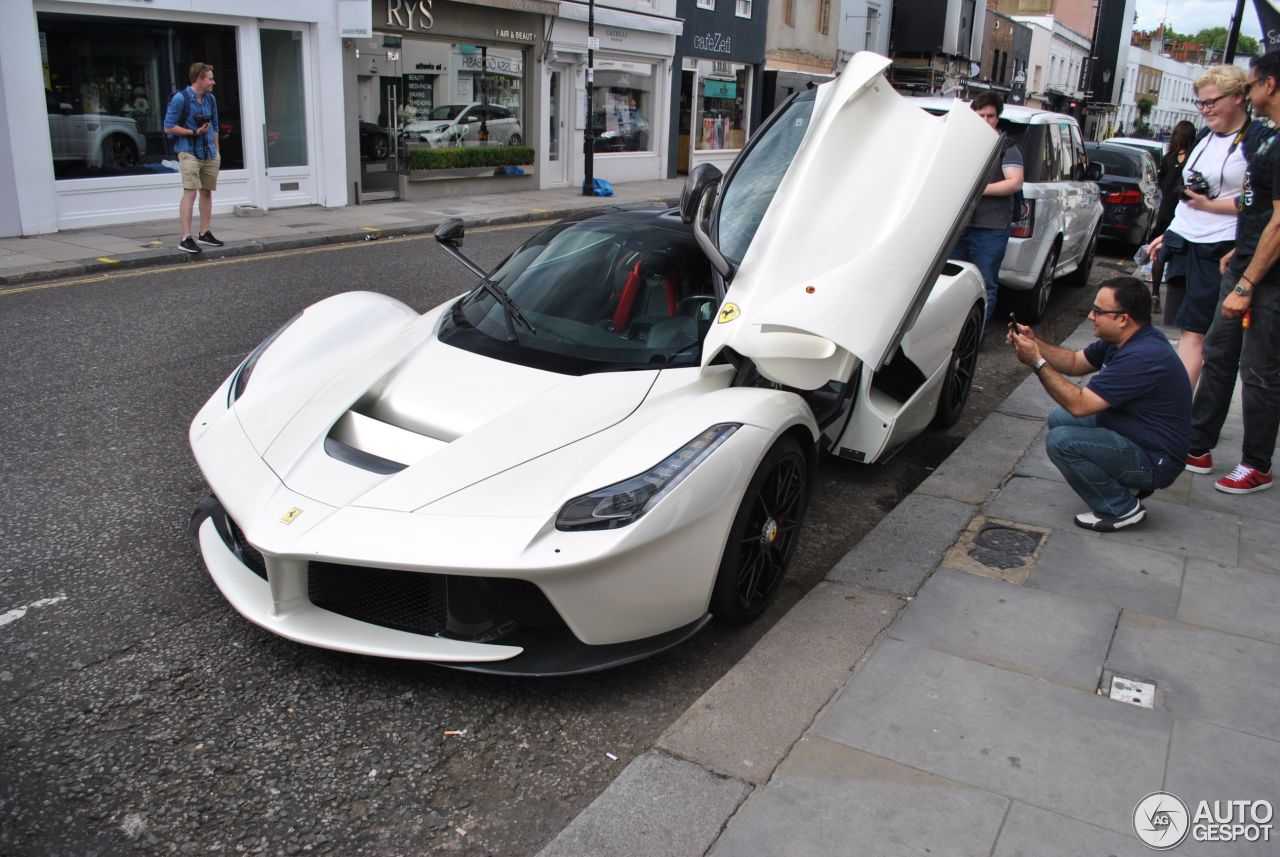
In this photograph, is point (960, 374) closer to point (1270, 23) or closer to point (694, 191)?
point (1270, 23)

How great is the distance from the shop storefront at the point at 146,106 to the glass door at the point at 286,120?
0.05ft

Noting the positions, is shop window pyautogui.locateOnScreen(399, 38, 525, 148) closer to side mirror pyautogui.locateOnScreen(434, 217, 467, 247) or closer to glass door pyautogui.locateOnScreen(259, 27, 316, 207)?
glass door pyautogui.locateOnScreen(259, 27, 316, 207)

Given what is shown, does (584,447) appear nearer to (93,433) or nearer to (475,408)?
(475,408)

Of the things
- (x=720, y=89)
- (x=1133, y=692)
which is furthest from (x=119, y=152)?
(x=720, y=89)

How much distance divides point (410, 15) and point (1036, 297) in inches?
454

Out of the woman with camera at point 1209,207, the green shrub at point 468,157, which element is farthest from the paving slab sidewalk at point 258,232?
the woman with camera at point 1209,207

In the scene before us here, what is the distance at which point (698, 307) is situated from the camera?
4.09 meters

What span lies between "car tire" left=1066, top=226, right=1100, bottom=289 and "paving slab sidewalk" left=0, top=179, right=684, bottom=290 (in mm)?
4637

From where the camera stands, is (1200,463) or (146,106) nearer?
(1200,463)

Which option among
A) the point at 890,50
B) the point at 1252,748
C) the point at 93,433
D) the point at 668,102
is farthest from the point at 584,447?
the point at 890,50

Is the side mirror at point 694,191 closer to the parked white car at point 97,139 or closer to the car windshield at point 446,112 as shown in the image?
the parked white car at point 97,139

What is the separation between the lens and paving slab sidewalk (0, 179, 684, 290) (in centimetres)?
1001

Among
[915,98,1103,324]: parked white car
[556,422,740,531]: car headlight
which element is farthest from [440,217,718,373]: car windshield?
[915,98,1103,324]: parked white car

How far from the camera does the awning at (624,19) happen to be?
1933 centimetres
